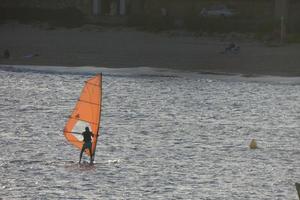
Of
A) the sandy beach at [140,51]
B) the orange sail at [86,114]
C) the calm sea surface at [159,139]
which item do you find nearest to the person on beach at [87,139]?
the calm sea surface at [159,139]

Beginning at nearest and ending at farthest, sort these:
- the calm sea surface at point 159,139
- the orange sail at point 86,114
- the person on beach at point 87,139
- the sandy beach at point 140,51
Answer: the calm sea surface at point 159,139
the person on beach at point 87,139
the orange sail at point 86,114
the sandy beach at point 140,51

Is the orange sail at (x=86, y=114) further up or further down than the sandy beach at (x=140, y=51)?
further up

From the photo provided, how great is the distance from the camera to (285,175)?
14.6 m

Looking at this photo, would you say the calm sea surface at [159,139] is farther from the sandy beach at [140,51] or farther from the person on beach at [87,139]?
the sandy beach at [140,51]

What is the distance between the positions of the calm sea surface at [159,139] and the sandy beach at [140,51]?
1.62 m

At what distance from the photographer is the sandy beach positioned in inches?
1175

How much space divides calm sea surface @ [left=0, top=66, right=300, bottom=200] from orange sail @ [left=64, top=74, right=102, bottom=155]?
44 cm

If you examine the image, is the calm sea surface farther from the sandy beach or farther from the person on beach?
the sandy beach

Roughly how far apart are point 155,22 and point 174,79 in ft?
27.6

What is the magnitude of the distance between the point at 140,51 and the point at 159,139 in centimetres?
1468

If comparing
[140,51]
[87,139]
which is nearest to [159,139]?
[87,139]

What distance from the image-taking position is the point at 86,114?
1559cm

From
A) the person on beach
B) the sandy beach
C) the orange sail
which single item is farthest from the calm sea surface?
the sandy beach

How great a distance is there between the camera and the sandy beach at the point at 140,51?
29844 millimetres
